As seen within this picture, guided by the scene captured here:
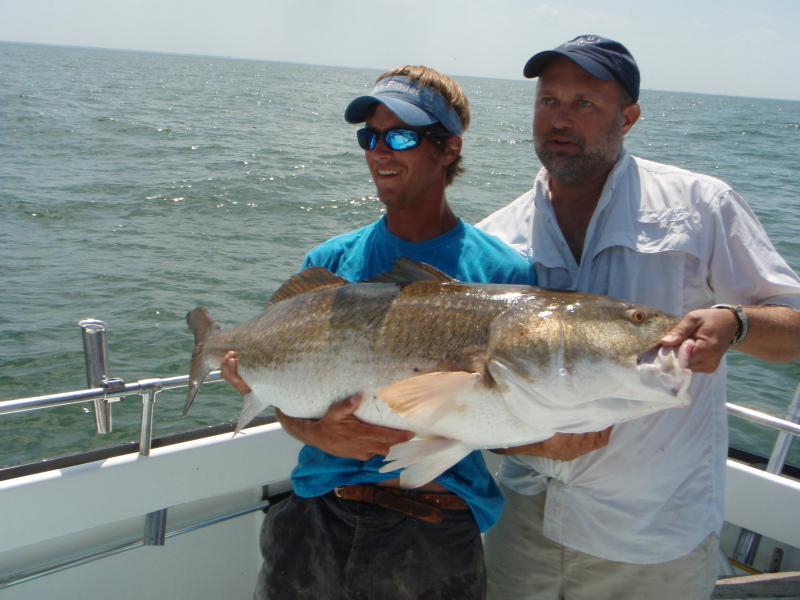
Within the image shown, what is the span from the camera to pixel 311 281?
2.70m

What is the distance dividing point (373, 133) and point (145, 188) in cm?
1372

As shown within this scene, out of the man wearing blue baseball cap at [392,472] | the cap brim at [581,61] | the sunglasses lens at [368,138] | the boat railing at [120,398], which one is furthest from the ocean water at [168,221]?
the cap brim at [581,61]

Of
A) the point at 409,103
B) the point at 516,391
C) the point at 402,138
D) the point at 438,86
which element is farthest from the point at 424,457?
the point at 438,86

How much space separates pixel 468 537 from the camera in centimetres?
247

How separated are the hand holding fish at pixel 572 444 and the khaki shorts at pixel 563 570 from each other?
0.56 metres

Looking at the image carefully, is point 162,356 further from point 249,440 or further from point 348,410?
point 348,410

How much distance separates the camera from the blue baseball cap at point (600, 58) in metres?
2.65

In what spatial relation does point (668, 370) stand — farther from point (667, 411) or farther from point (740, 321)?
point (667, 411)

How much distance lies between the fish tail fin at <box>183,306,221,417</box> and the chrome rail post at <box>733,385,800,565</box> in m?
2.83

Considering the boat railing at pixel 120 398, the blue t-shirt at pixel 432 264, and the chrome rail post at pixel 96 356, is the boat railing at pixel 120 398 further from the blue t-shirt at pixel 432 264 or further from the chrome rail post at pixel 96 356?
the blue t-shirt at pixel 432 264

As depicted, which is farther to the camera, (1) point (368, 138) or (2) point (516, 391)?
(1) point (368, 138)

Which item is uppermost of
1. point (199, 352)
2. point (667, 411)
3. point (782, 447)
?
point (667, 411)

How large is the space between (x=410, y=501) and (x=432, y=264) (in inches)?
36.7

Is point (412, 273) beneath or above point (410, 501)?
above
